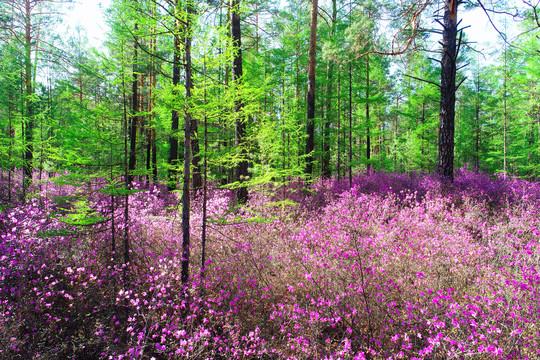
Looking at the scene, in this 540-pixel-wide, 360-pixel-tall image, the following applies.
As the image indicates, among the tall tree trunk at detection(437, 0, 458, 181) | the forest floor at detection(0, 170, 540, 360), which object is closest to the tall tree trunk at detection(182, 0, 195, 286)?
the forest floor at detection(0, 170, 540, 360)

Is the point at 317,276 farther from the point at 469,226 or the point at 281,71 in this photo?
the point at 281,71

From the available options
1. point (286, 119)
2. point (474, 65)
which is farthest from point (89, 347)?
point (474, 65)

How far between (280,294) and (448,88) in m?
7.54

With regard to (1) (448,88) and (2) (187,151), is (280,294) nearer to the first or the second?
(2) (187,151)

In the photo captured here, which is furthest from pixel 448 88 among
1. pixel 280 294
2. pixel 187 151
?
pixel 187 151

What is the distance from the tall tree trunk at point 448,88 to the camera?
6.88m

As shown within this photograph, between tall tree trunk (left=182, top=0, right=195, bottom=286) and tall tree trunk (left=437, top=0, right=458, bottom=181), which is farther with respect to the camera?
tall tree trunk (left=437, top=0, right=458, bottom=181)

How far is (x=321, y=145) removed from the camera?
14.6 m

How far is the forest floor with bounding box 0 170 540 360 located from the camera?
2488 millimetres

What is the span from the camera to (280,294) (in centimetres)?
337

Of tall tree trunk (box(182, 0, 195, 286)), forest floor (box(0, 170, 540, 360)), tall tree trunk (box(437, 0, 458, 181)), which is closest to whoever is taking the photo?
forest floor (box(0, 170, 540, 360))

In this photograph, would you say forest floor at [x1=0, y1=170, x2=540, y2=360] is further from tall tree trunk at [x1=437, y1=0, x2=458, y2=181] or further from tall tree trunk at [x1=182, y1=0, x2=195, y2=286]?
tall tree trunk at [x1=437, y1=0, x2=458, y2=181]

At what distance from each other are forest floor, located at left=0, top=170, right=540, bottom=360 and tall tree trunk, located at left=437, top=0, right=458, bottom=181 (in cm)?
231

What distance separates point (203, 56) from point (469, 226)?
5.87 m
